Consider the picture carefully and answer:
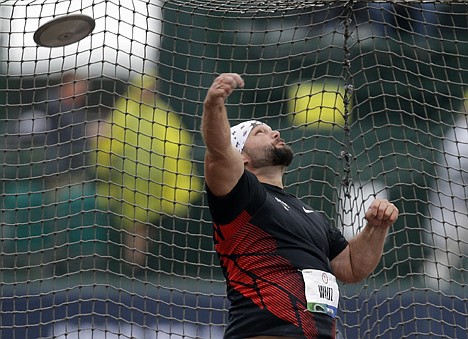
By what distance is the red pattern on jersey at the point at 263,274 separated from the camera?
4211mm

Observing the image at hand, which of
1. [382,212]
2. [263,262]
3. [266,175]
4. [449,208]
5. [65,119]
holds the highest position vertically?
[65,119]

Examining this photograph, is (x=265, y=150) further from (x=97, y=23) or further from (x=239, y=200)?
(x=97, y=23)

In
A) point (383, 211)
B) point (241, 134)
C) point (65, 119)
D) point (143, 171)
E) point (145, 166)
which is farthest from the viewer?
point (65, 119)

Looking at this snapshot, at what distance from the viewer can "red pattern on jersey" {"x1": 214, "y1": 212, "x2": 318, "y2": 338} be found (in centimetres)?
421

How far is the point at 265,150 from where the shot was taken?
463 cm

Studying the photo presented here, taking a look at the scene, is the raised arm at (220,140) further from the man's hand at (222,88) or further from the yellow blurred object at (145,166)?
the yellow blurred object at (145,166)

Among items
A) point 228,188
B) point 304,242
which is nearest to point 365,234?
point 304,242

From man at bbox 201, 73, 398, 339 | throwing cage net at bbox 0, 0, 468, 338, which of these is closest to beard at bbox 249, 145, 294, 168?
man at bbox 201, 73, 398, 339

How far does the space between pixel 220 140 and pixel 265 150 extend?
586 millimetres

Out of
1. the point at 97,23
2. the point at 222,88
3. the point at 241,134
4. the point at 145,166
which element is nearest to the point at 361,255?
the point at 241,134

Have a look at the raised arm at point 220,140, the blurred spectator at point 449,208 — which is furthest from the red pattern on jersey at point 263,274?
the blurred spectator at point 449,208

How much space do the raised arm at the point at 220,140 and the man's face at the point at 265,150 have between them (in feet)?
1.50

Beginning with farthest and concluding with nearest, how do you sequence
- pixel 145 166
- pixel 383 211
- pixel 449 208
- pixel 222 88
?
pixel 449 208 < pixel 145 166 < pixel 383 211 < pixel 222 88

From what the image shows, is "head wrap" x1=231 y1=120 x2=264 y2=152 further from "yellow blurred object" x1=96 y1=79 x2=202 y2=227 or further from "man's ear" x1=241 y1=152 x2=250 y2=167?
"yellow blurred object" x1=96 y1=79 x2=202 y2=227
